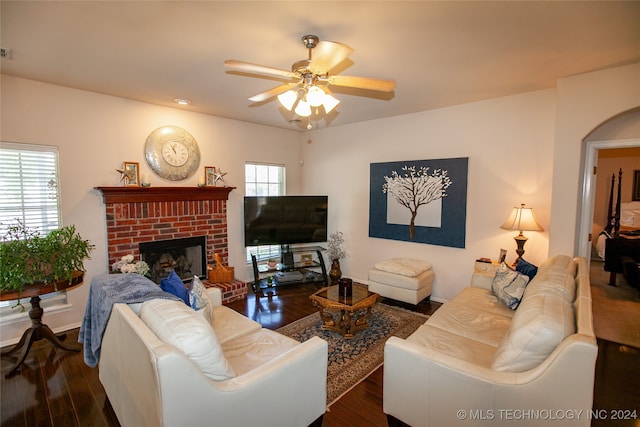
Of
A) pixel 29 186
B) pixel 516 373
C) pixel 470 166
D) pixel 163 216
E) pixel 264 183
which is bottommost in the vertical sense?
pixel 516 373

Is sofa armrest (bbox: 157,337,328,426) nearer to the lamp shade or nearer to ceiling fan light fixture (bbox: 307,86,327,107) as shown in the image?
ceiling fan light fixture (bbox: 307,86,327,107)

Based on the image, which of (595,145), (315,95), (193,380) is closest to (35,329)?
(193,380)

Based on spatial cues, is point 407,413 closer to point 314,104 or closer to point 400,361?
→ point 400,361

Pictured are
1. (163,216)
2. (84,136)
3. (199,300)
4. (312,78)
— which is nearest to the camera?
(312,78)

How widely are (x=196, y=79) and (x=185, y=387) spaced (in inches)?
109

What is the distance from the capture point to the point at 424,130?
4.28 meters

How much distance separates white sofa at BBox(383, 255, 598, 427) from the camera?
138 cm

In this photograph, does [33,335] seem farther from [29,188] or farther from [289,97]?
[289,97]

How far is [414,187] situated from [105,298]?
3755 mm

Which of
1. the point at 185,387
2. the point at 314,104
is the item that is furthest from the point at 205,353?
the point at 314,104

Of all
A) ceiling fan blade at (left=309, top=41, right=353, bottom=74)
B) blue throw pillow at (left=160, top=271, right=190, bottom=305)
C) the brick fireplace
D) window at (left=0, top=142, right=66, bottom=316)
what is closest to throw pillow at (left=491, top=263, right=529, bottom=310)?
ceiling fan blade at (left=309, top=41, right=353, bottom=74)

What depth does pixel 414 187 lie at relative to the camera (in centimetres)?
436

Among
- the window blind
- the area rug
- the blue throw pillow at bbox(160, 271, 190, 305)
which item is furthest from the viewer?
the window blind

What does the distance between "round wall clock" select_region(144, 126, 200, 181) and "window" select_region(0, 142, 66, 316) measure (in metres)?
0.96
